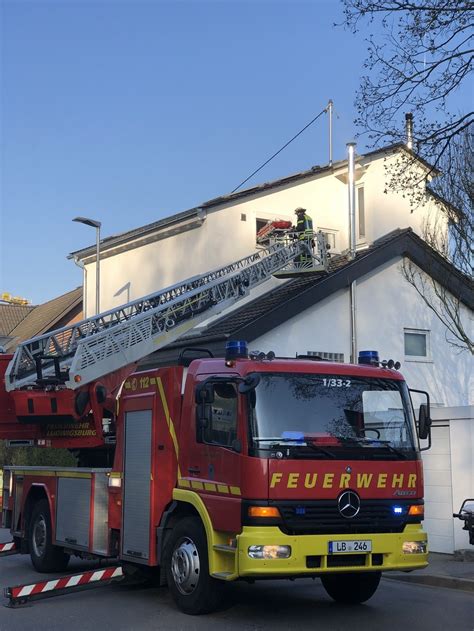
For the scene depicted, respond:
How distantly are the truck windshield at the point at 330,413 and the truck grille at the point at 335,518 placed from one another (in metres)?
0.55

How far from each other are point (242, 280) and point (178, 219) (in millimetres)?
4115

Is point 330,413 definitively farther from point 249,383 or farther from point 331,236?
point 331,236

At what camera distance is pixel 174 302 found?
15500mm

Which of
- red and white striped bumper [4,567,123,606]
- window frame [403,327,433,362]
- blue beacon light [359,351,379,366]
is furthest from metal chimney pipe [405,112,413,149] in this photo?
window frame [403,327,433,362]

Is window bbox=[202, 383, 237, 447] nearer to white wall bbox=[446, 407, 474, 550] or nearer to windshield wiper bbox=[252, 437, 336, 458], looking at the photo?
windshield wiper bbox=[252, 437, 336, 458]

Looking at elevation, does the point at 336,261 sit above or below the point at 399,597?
above

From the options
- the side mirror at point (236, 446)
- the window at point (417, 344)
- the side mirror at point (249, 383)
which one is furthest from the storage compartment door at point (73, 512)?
the window at point (417, 344)

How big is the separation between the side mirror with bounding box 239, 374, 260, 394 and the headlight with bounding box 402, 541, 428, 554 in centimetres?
224

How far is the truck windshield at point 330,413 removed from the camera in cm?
795

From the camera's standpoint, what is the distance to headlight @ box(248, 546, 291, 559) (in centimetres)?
750

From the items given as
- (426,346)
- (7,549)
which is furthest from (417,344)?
(7,549)

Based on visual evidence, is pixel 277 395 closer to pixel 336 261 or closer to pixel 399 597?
pixel 399 597

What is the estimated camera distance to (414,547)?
326 inches

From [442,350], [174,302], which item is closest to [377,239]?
[442,350]
